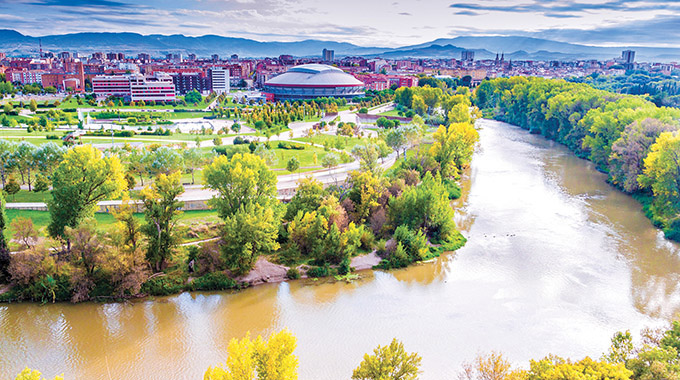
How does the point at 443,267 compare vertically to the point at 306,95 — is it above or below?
below

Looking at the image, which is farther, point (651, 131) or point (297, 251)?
point (651, 131)

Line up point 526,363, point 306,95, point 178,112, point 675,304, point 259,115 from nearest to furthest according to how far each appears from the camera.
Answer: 1. point 526,363
2. point 675,304
3. point 259,115
4. point 178,112
5. point 306,95

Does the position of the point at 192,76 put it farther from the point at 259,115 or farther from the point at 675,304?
the point at 675,304

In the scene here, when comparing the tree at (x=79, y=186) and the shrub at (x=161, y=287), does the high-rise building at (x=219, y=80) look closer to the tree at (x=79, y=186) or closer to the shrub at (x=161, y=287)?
the tree at (x=79, y=186)

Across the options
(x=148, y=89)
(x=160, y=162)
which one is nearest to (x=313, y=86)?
(x=148, y=89)

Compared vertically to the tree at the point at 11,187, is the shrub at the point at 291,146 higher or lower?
higher

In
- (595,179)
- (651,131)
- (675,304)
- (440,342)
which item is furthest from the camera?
(595,179)

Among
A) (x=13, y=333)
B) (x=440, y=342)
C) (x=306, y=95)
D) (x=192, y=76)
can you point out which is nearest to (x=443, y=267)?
(x=440, y=342)

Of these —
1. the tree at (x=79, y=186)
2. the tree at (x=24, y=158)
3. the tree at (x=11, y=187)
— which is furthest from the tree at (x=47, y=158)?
the tree at (x=79, y=186)
